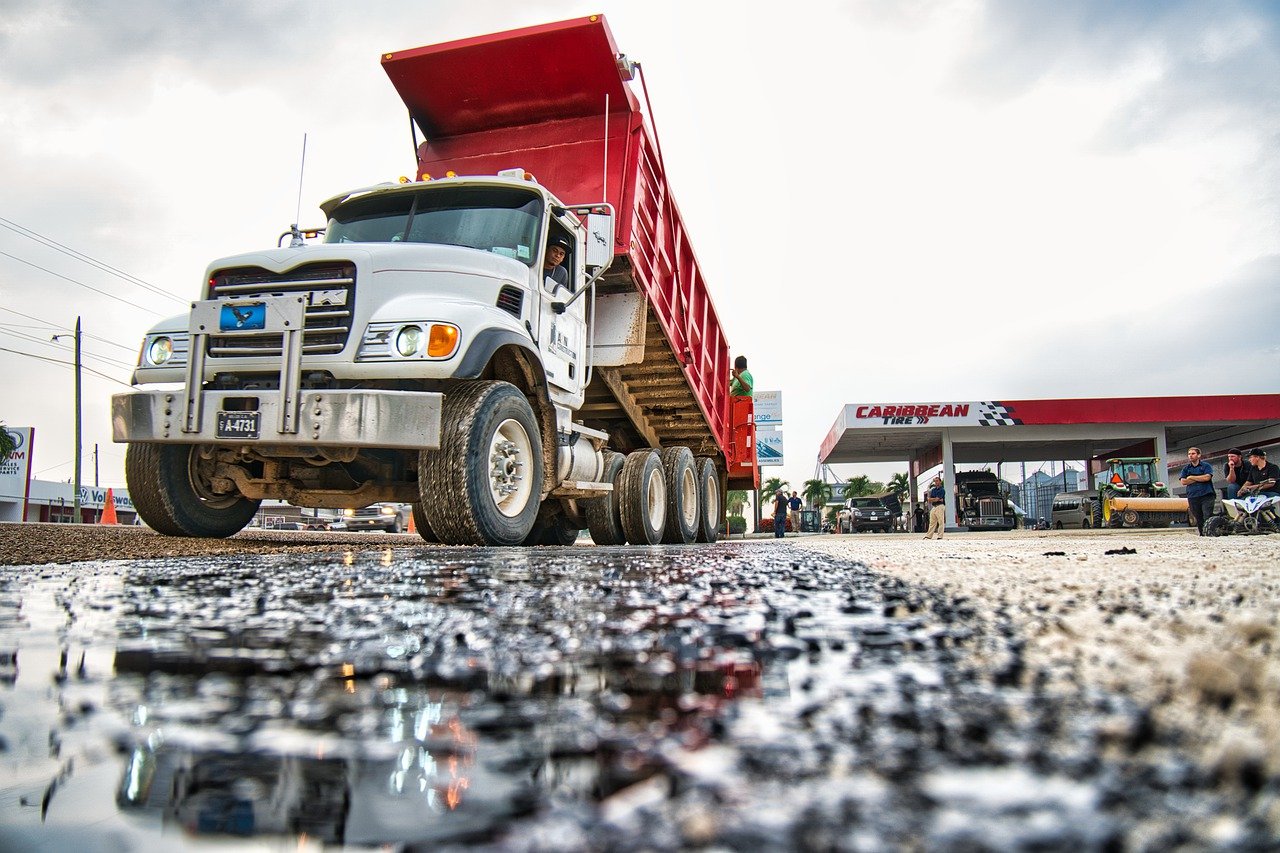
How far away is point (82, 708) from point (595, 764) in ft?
1.58

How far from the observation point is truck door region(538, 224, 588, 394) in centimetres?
582

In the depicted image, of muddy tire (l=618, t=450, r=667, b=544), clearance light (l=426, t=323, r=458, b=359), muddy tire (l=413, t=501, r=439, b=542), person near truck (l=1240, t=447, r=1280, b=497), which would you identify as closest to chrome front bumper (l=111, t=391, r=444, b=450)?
clearance light (l=426, t=323, r=458, b=359)

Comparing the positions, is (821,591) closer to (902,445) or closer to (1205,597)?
(1205,597)

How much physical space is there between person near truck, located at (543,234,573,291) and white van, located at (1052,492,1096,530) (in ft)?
92.1

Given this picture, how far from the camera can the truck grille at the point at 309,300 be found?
4688 mm

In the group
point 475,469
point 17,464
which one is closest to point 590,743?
point 475,469

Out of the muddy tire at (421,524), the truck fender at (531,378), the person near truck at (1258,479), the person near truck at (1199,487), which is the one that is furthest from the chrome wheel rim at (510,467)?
the person near truck at (1258,479)

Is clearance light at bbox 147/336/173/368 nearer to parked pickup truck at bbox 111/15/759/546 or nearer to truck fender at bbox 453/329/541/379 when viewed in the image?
parked pickup truck at bbox 111/15/759/546

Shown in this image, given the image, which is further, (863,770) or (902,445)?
(902,445)

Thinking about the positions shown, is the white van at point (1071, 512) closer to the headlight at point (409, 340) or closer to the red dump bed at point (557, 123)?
the red dump bed at point (557, 123)

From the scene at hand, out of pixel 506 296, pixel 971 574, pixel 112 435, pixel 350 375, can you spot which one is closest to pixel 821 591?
pixel 971 574

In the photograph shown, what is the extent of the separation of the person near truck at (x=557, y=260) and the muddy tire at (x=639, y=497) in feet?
6.29

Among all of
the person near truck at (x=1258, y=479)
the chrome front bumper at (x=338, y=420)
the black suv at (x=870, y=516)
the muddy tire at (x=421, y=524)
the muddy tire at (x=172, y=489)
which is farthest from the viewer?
the black suv at (x=870, y=516)

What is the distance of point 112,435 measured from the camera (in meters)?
4.73
